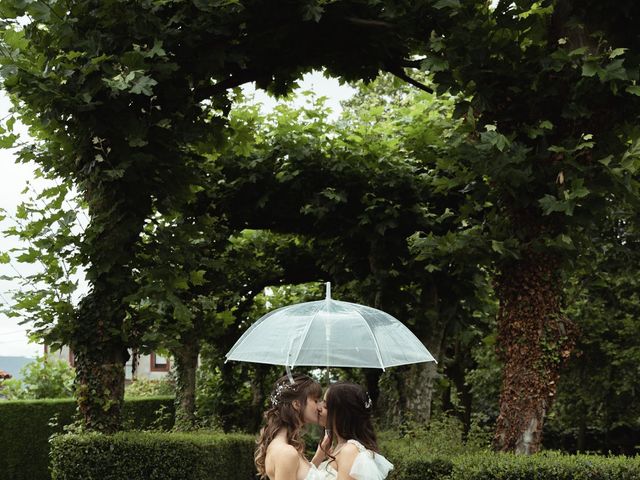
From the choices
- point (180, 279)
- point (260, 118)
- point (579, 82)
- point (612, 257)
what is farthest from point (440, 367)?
point (579, 82)

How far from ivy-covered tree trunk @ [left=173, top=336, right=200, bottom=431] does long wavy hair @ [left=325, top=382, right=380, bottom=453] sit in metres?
9.76

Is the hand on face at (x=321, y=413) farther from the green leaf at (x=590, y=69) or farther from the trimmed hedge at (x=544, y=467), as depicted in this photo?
the green leaf at (x=590, y=69)

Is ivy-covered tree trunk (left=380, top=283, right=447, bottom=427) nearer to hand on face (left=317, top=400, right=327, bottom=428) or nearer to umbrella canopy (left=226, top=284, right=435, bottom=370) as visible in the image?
umbrella canopy (left=226, top=284, right=435, bottom=370)

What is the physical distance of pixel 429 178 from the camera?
13430mm

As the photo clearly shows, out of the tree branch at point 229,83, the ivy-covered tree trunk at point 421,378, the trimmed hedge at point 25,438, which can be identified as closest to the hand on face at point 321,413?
the tree branch at point 229,83

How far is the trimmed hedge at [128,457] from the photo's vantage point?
9.94 m

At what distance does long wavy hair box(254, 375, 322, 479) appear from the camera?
5656 mm

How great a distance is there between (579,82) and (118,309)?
212 inches

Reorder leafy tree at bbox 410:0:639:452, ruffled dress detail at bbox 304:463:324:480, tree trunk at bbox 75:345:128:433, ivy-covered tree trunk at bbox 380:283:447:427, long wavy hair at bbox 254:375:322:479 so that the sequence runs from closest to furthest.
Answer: ruffled dress detail at bbox 304:463:324:480
long wavy hair at bbox 254:375:322:479
leafy tree at bbox 410:0:639:452
tree trunk at bbox 75:345:128:433
ivy-covered tree trunk at bbox 380:283:447:427

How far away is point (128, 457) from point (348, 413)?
5.44 meters

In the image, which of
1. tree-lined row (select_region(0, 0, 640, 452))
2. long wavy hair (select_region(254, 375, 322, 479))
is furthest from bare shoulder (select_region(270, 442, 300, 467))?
tree-lined row (select_region(0, 0, 640, 452))

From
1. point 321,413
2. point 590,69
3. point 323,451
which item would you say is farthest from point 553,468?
point 590,69

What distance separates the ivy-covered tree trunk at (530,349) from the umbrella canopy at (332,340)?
198 cm

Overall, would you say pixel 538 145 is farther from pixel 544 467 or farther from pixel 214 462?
pixel 214 462
